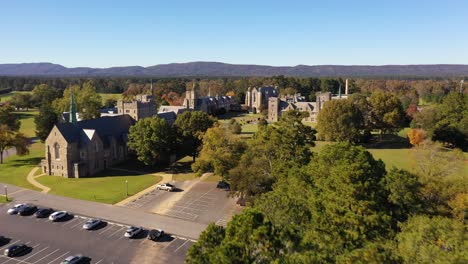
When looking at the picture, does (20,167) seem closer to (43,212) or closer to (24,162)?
(24,162)

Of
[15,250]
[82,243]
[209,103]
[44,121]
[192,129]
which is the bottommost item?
[82,243]

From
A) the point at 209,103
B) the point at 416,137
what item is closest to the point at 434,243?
the point at 416,137

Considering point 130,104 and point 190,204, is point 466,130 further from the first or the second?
point 130,104

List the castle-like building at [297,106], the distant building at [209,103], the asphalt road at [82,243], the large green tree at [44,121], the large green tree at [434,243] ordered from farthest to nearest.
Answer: the distant building at [209,103], the castle-like building at [297,106], the large green tree at [44,121], the asphalt road at [82,243], the large green tree at [434,243]

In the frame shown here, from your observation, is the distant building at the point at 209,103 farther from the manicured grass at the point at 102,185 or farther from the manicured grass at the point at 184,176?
the manicured grass at the point at 102,185

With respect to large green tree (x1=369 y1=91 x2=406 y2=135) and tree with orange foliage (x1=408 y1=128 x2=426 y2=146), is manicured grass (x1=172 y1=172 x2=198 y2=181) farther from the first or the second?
large green tree (x1=369 y1=91 x2=406 y2=135)

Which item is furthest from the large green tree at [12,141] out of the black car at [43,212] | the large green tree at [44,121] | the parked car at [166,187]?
the parked car at [166,187]

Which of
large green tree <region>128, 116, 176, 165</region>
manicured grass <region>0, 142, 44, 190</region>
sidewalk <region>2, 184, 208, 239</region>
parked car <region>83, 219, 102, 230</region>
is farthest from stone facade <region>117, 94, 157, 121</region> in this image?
parked car <region>83, 219, 102, 230</region>
